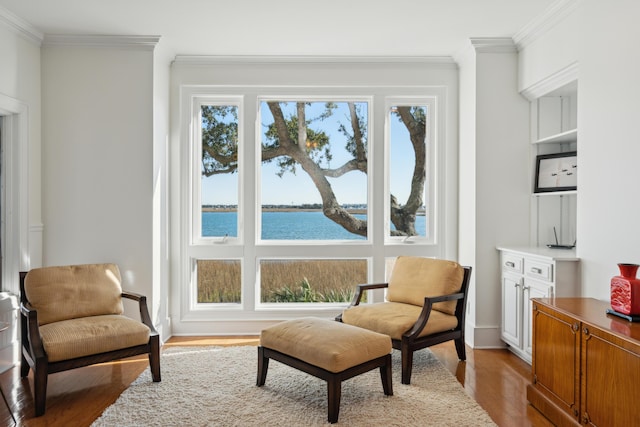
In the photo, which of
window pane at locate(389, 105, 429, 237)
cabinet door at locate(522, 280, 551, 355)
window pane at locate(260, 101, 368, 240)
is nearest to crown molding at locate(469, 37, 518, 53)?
window pane at locate(389, 105, 429, 237)

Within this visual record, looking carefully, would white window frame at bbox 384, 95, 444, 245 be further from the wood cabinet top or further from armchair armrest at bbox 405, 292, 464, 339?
the wood cabinet top

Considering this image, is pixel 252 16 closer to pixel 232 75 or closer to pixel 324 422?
pixel 232 75

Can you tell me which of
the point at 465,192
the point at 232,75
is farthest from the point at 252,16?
the point at 465,192

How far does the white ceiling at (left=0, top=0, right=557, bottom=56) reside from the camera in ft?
11.2

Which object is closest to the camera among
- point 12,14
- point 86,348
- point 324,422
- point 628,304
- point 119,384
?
point 628,304

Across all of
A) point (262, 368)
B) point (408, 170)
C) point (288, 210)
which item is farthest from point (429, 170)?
point (262, 368)

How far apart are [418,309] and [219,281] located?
210 cm

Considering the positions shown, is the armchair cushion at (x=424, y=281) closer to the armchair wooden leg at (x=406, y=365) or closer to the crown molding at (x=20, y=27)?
the armchair wooden leg at (x=406, y=365)

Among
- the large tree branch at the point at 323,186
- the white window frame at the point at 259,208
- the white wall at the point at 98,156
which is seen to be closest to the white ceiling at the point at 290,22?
the white wall at the point at 98,156

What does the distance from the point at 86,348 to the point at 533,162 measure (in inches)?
152

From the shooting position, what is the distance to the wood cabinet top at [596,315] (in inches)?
84.9

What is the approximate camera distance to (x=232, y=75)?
15.0ft

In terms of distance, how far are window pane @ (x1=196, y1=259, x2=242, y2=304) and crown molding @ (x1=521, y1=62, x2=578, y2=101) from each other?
10.5ft

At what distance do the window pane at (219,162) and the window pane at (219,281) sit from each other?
1.26 ft
